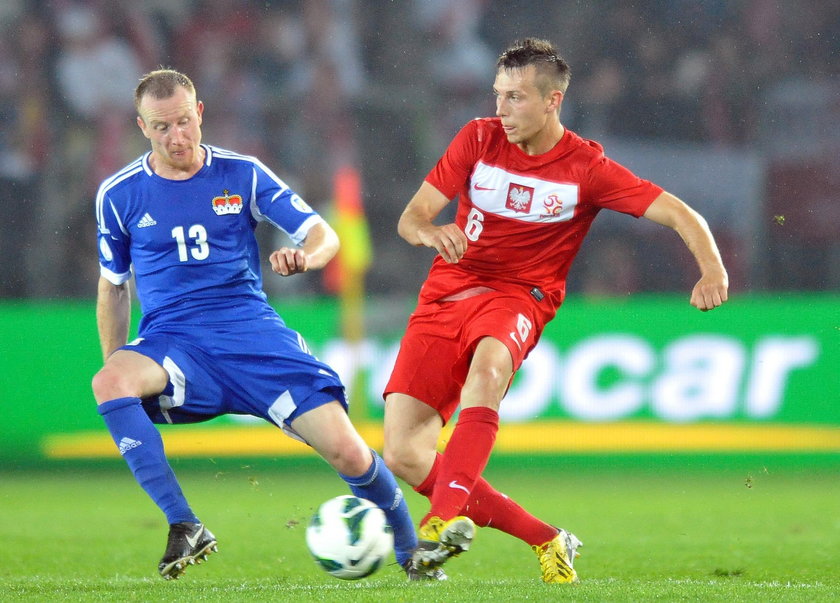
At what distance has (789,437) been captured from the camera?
9617 millimetres

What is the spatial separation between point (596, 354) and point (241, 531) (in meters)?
3.69

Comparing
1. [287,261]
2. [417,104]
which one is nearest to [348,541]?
[287,261]

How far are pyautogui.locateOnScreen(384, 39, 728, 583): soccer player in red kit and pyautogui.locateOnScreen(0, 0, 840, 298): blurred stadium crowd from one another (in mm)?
5473

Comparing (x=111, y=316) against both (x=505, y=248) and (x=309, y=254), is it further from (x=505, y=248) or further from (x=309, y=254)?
(x=505, y=248)

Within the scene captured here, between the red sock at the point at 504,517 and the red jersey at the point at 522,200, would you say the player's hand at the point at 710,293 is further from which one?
the red sock at the point at 504,517

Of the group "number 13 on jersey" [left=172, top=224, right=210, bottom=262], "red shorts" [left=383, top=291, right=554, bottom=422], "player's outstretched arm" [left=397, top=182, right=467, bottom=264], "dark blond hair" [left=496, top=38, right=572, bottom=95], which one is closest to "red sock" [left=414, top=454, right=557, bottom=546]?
"red shorts" [left=383, top=291, right=554, bottom=422]

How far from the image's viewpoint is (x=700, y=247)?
4785 mm

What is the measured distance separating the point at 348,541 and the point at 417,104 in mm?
7308

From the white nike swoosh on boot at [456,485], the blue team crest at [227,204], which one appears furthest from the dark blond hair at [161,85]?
the white nike swoosh on boot at [456,485]

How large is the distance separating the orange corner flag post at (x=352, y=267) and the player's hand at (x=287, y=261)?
5.26 m

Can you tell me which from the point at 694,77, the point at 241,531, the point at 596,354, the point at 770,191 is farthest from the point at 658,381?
the point at 241,531

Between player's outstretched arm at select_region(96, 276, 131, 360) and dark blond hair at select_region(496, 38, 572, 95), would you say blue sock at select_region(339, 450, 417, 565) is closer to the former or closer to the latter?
player's outstretched arm at select_region(96, 276, 131, 360)

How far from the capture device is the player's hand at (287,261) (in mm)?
4383

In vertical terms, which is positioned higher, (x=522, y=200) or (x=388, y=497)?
(x=522, y=200)
